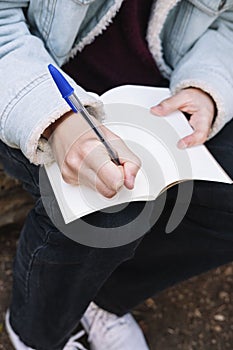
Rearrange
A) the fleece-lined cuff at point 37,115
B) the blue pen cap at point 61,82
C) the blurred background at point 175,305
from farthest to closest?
the blurred background at point 175,305 < the fleece-lined cuff at point 37,115 < the blue pen cap at point 61,82

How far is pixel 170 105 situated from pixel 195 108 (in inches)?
1.7

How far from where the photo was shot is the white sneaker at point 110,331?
4.68 feet

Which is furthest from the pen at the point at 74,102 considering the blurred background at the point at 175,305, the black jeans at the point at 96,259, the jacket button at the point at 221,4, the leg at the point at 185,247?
the blurred background at the point at 175,305

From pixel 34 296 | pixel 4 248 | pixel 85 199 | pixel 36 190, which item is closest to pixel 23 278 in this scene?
pixel 34 296

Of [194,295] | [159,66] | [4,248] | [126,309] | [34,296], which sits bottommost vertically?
[194,295]

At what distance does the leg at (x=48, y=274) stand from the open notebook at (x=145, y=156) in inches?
3.3

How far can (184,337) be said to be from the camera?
148cm

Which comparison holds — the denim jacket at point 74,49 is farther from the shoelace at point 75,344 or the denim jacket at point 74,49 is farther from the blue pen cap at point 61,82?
the shoelace at point 75,344

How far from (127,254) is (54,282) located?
0.45ft

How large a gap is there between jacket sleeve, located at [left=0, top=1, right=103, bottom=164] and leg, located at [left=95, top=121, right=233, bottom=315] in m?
0.25

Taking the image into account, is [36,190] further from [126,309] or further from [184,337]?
[184,337]

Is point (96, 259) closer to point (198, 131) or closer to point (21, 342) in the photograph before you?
point (198, 131)

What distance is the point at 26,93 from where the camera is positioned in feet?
3.27

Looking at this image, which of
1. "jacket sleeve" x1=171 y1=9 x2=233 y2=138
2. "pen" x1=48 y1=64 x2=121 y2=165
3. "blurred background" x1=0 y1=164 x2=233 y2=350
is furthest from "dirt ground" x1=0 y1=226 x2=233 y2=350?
"pen" x1=48 y1=64 x2=121 y2=165
